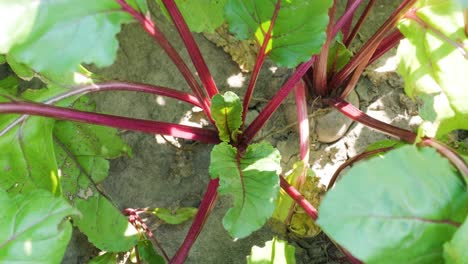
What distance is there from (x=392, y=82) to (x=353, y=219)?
0.93 meters

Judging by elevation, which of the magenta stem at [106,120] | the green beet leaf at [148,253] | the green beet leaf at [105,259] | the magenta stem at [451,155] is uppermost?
the magenta stem at [451,155]

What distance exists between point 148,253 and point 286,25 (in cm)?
76

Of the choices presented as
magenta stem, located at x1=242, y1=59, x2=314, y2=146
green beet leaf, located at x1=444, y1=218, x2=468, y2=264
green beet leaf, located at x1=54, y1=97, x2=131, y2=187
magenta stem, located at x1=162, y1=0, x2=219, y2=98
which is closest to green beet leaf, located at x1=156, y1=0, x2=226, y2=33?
magenta stem, located at x1=162, y1=0, x2=219, y2=98

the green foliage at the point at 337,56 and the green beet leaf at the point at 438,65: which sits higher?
the green beet leaf at the point at 438,65

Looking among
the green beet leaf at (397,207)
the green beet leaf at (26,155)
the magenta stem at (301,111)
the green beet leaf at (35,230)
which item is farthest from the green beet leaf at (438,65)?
the green beet leaf at (26,155)

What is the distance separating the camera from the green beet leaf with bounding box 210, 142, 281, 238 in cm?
115

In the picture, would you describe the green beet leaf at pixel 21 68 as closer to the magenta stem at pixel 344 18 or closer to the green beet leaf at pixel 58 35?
the green beet leaf at pixel 58 35

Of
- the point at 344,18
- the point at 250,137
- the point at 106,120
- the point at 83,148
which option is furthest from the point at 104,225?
the point at 344,18

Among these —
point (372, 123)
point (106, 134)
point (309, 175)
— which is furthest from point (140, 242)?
point (372, 123)

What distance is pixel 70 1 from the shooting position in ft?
3.60

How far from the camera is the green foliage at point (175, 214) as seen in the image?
5.25 feet

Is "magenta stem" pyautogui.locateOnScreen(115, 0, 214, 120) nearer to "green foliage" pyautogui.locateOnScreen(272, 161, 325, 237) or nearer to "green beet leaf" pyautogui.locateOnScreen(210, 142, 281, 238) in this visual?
"green beet leaf" pyautogui.locateOnScreen(210, 142, 281, 238)

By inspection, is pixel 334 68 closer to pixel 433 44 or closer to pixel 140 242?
pixel 433 44

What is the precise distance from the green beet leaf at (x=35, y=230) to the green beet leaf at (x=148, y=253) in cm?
47
